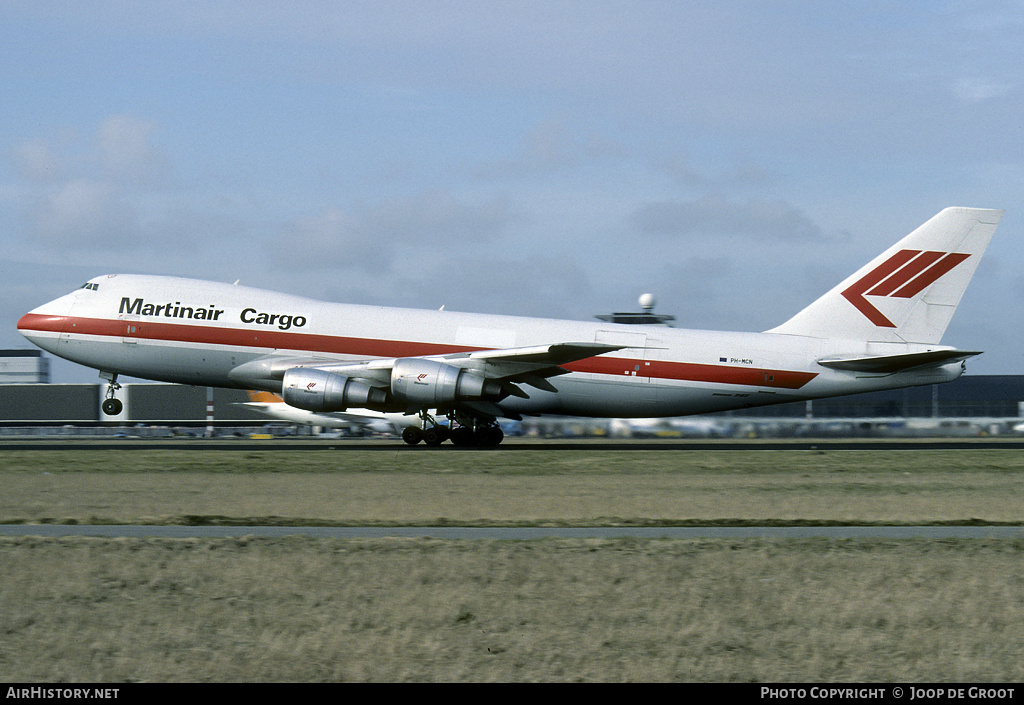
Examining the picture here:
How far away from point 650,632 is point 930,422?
5110 centimetres

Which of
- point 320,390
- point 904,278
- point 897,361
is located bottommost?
point 320,390

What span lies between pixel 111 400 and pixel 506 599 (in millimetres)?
29320

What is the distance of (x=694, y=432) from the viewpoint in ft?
176

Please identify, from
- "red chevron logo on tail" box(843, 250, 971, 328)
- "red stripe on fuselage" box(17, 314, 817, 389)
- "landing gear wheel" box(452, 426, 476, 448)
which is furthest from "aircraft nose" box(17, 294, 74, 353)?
"red chevron logo on tail" box(843, 250, 971, 328)

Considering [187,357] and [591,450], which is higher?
[187,357]

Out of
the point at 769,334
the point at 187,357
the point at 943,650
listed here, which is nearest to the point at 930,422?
the point at 769,334

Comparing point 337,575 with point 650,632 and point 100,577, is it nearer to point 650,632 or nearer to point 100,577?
point 100,577

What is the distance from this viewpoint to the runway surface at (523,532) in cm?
1507

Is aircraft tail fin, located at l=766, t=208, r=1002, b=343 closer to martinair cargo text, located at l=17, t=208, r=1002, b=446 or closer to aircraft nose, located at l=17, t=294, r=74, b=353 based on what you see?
martinair cargo text, located at l=17, t=208, r=1002, b=446

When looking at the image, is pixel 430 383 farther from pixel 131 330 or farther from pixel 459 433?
pixel 131 330

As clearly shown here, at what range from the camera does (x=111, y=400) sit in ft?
120

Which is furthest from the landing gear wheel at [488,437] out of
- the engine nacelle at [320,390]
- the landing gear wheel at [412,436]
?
the engine nacelle at [320,390]

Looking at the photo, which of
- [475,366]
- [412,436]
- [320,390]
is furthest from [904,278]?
[320,390]

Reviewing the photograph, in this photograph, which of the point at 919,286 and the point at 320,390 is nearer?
the point at 320,390
